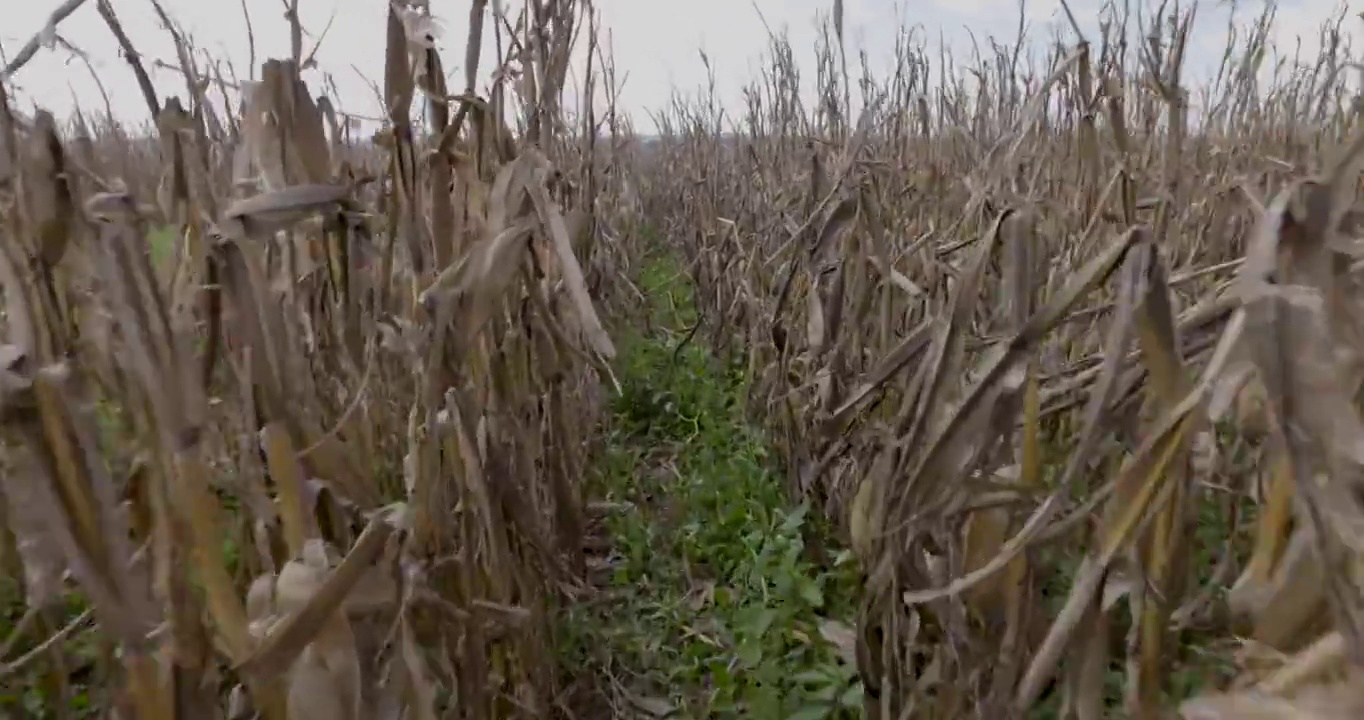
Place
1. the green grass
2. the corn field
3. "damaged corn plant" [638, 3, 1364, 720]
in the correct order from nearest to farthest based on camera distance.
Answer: "damaged corn plant" [638, 3, 1364, 720] → the corn field → the green grass

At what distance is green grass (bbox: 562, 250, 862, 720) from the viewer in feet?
4.87

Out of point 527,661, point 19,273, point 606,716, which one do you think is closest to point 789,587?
point 606,716

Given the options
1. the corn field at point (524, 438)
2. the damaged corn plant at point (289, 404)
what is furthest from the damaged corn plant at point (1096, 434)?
the damaged corn plant at point (289, 404)

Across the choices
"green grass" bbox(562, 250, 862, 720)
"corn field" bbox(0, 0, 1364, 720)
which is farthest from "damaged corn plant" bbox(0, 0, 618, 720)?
"green grass" bbox(562, 250, 862, 720)

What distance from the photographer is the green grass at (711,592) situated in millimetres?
1485

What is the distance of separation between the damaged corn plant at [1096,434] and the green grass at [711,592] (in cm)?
13

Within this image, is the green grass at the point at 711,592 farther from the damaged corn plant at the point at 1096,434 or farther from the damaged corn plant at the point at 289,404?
the damaged corn plant at the point at 289,404

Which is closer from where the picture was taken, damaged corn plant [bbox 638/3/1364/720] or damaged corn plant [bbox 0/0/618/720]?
damaged corn plant [bbox 638/3/1364/720]

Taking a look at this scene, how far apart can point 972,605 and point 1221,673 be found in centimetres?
36

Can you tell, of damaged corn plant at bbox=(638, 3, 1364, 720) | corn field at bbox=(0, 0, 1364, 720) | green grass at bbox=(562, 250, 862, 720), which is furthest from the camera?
green grass at bbox=(562, 250, 862, 720)

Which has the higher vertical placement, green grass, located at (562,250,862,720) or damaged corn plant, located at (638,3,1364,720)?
damaged corn plant, located at (638,3,1364,720)

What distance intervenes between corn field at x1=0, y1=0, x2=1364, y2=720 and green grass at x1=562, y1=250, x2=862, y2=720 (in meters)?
0.01

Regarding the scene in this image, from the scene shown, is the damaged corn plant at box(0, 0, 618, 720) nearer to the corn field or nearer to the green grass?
the corn field

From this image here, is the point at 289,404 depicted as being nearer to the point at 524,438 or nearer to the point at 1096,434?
the point at 524,438
